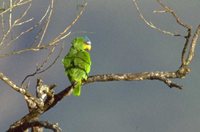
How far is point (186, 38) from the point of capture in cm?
1112

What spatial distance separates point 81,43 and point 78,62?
99 centimetres

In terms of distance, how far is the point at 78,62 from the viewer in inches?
481

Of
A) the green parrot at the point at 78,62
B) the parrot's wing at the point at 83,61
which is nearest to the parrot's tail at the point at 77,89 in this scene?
the green parrot at the point at 78,62

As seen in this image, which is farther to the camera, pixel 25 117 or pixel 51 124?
pixel 25 117

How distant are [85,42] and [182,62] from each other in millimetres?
3037

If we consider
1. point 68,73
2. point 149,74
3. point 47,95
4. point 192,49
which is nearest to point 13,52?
point 47,95

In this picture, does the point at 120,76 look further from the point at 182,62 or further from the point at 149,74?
the point at 182,62

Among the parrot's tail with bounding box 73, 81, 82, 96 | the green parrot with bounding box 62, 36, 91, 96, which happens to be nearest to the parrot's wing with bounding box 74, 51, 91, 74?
the green parrot with bounding box 62, 36, 91, 96

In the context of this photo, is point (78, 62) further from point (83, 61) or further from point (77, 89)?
point (77, 89)

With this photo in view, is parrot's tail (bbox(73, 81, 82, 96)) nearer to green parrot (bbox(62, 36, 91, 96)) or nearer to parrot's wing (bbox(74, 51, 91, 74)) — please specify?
green parrot (bbox(62, 36, 91, 96))

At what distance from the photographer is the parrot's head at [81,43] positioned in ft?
42.4

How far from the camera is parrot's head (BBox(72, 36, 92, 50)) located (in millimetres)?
12914

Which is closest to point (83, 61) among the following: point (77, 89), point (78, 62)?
point (78, 62)

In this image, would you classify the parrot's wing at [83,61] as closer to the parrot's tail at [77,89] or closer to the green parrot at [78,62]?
the green parrot at [78,62]
